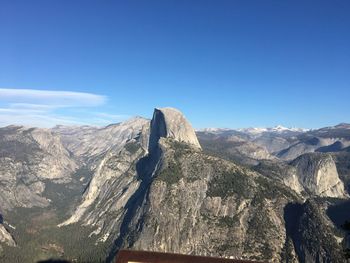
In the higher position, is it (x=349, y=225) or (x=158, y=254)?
(x=349, y=225)

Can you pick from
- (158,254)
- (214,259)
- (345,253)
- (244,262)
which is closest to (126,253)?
(158,254)

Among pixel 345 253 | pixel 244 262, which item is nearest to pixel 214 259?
pixel 244 262

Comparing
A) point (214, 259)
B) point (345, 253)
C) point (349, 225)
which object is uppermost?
point (349, 225)

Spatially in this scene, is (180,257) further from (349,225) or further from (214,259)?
(349,225)

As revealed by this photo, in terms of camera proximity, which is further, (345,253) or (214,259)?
(214,259)

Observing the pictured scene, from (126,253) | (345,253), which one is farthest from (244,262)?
(345,253)

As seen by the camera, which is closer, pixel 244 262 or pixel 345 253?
pixel 345 253

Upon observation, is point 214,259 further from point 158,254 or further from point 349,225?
point 349,225
